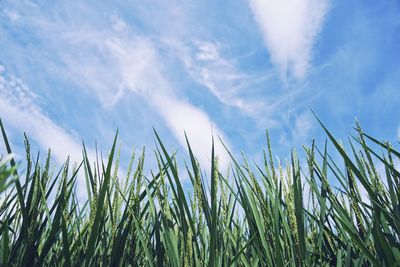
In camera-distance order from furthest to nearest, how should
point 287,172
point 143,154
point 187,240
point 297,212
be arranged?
1. point 287,172
2. point 143,154
3. point 297,212
4. point 187,240

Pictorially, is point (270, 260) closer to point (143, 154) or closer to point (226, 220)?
point (226, 220)

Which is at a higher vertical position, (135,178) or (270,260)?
(135,178)

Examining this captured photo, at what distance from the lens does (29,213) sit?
112 cm

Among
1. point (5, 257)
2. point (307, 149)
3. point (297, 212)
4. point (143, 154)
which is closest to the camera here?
point (5, 257)

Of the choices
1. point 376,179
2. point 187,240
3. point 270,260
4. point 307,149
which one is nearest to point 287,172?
point 307,149

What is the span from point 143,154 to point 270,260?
19.4 inches

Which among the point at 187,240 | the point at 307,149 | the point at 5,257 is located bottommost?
the point at 5,257

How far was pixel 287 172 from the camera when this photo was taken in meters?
1.33

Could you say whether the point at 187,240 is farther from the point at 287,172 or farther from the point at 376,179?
the point at 376,179

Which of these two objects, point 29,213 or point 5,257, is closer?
point 5,257

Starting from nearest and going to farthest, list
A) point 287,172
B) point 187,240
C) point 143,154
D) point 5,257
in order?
point 5,257
point 187,240
point 143,154
point 287,172

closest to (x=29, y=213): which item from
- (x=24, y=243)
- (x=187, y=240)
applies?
(x=24, y=243)

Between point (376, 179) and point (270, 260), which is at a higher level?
point (376, 179)

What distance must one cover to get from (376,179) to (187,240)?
2.12 ft
